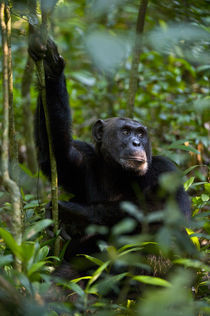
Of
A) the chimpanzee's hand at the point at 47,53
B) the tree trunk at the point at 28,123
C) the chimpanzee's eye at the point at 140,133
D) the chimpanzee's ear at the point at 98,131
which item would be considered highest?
the chimpanzee's hand at the point at 47,53

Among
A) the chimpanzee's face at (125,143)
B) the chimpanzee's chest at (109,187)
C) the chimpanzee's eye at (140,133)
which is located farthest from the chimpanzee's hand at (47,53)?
the chimpanzee's chest at (109,187)

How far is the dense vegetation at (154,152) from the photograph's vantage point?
182 centimetres

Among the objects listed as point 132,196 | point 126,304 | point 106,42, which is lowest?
point 126,304

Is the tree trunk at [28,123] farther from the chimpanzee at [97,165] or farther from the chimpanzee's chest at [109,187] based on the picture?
the chimpanzee's chest at [109,187]

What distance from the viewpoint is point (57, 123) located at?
3725 mm

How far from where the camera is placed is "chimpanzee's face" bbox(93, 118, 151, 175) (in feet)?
12.5

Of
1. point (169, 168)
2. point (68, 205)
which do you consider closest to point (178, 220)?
point (68, 205)

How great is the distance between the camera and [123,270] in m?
3.57

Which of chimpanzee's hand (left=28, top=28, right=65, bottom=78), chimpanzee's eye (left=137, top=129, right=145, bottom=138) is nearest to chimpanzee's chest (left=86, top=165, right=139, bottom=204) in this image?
chimpanzee's eye (left=137, top=129, right=145, bottom=138)

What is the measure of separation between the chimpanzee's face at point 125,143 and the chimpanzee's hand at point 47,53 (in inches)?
38.2

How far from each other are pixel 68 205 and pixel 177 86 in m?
3.92

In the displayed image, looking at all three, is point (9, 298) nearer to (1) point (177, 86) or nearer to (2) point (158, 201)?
(2) point (158, 201)

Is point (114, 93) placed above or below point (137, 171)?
below

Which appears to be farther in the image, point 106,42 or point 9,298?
point 106,42
